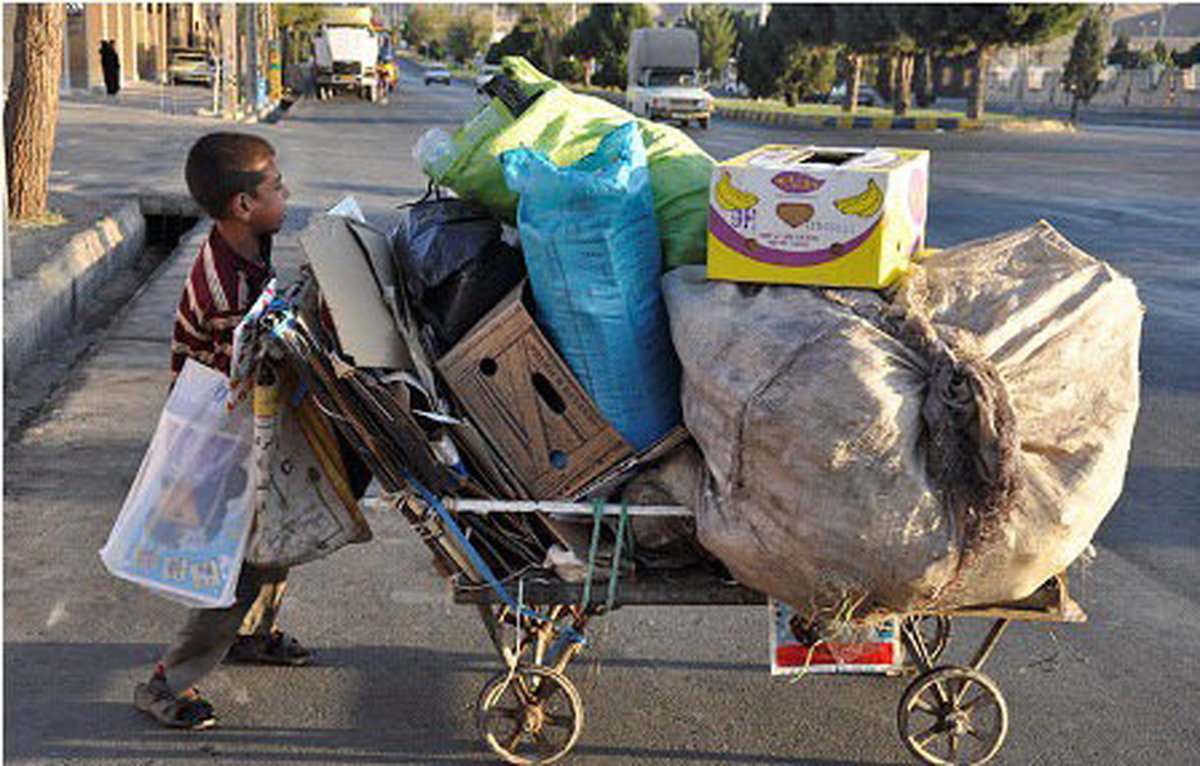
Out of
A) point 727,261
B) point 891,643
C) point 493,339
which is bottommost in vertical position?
point 891,643

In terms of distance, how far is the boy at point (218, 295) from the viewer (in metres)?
3.62

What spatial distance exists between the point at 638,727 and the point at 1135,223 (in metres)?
14.7

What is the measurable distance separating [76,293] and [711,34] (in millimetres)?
59380

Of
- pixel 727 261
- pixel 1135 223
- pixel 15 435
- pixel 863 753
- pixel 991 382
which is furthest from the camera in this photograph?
pixel 1135 223

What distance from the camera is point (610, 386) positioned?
10.9 feet

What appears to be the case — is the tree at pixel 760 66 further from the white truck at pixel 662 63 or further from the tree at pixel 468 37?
the tree at pixel 468 37

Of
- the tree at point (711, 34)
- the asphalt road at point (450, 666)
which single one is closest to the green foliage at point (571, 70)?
the tree at point (711, 34)

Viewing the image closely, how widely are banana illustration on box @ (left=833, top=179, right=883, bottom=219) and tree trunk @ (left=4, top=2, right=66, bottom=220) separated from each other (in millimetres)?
10272

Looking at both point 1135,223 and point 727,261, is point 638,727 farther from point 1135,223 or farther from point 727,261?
point 1135,223

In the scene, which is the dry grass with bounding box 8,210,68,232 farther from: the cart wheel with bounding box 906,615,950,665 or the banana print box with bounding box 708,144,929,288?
the banana print box with bounding box 708,144,929,288

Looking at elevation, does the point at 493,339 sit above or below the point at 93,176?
above

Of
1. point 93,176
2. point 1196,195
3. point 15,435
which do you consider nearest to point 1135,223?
point 1196,195

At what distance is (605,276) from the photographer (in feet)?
10.6

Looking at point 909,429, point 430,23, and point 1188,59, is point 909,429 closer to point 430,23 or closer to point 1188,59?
point 1188,59
